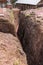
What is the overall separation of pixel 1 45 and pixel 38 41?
4.50ft

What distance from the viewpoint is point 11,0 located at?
41.9ft

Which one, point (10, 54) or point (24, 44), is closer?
point (10, 54)

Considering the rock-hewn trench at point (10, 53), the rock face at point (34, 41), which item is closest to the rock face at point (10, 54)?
the rock-hewn trench at point (10, 53)

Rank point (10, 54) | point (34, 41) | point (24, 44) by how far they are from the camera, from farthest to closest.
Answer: point (24, 44) → point (34, 41) → point (10, 54)

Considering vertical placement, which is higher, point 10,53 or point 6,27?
point 10,53

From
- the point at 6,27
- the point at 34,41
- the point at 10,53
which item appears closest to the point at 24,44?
the point at 34,41

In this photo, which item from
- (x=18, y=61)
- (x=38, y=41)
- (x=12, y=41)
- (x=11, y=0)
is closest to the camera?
(x=18, y=61)

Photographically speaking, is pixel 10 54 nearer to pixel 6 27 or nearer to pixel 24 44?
pixel 6 27

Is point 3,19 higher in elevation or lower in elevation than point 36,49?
higher

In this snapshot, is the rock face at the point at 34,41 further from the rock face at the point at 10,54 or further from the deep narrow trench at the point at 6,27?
the rock face at the point at 10,54

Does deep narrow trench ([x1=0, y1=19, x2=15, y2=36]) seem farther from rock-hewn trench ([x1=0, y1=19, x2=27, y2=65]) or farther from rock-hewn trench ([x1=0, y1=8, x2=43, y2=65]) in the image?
rock-hewn trench ([x1=0, y1=19, x2=27, y2=65])

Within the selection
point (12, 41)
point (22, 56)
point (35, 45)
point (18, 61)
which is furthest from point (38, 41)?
point (18, 61)

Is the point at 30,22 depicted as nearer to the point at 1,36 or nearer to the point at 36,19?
the point at 36,19

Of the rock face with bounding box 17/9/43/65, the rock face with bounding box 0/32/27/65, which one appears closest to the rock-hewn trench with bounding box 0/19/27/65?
the rock face with bounding box 0/32/27/65
